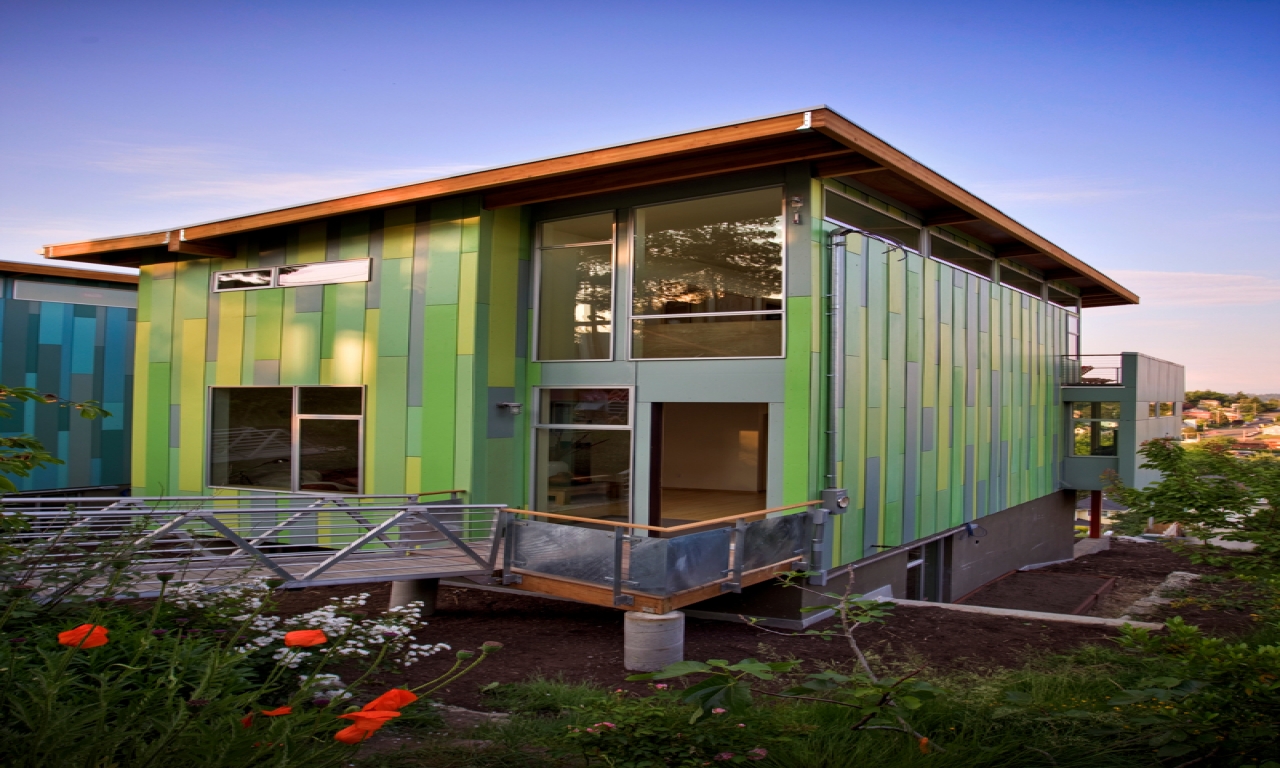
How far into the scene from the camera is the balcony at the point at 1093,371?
19656 millimetres

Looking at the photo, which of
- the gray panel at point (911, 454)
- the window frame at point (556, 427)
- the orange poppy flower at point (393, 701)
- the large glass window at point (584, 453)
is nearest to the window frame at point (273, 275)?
the window frame at point (556, 427)

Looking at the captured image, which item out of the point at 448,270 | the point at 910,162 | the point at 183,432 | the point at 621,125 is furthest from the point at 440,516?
the point at 621,125

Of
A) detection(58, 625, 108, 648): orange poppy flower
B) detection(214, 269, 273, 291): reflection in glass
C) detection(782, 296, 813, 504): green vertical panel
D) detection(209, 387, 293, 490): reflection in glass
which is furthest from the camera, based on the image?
detection(214, 269, 273, 291): reflection in glass

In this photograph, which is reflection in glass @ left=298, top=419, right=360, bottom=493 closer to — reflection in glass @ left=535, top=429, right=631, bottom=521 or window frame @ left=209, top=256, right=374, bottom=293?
window frame @ left=209, top=256, right=374, bottom=293

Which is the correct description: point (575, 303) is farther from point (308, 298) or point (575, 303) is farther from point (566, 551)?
point (308, 298)

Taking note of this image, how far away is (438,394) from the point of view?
11.4 metres

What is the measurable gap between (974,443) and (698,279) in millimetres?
6734

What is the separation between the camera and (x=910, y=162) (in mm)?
9984

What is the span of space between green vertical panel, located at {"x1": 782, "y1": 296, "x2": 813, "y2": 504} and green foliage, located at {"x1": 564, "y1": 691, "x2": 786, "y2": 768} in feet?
18.7

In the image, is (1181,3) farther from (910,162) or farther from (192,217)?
(192,217)

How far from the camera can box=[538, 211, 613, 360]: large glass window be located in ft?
37.0

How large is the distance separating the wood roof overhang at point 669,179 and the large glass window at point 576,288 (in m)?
0.74

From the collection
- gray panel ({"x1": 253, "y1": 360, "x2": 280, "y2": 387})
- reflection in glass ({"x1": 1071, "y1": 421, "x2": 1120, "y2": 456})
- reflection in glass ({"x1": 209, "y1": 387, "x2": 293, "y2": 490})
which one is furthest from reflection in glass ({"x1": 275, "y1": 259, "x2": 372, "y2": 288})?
reflection in glass ({"x1": 1071, "y1": 421, "x2": 1120, "y2": 456})

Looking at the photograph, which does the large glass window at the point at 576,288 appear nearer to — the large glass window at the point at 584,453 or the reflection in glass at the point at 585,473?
the large glass window at the point at 584,453
